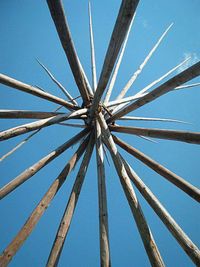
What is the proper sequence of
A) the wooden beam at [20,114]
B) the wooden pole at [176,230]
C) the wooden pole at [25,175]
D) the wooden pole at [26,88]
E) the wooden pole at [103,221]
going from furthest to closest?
the wooden beam at [20,114], the wooden pole at [26,88], the wooden pole at [25,175], the wooden pole at [103,221], the wooden pole at [176,230]

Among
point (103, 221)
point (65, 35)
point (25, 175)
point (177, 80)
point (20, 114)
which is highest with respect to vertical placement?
point (65, 35)

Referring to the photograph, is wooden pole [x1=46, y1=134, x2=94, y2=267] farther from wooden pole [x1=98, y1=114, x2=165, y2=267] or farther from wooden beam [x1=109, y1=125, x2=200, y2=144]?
wooden beam [x1=109, y1=125, x2=200, y2=144]

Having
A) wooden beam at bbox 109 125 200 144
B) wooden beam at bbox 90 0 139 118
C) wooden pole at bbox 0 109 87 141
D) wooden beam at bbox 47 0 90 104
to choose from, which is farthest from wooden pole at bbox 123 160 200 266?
wooden beam at bbox 47 0 90 104

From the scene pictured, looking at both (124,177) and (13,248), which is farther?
(124,177)

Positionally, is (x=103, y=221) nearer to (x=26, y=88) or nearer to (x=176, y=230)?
(x=176, y=230)

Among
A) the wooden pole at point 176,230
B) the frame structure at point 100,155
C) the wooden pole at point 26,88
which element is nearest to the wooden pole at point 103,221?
the frame structure at point 100,155

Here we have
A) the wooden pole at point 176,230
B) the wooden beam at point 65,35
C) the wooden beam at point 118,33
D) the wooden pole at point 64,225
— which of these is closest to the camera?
the wooden beam at point 118,33

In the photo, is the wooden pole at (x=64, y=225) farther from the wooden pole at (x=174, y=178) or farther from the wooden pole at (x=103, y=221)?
the wooden pole at (x=174, y=178)

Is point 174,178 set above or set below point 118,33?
below

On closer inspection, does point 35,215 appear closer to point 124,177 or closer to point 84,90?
point 124,177

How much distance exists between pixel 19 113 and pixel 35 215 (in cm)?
188

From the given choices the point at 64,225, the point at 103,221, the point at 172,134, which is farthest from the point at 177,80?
the point at 64,225

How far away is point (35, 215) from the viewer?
345cm

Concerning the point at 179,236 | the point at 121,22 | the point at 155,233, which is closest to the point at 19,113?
the point at 121,22
